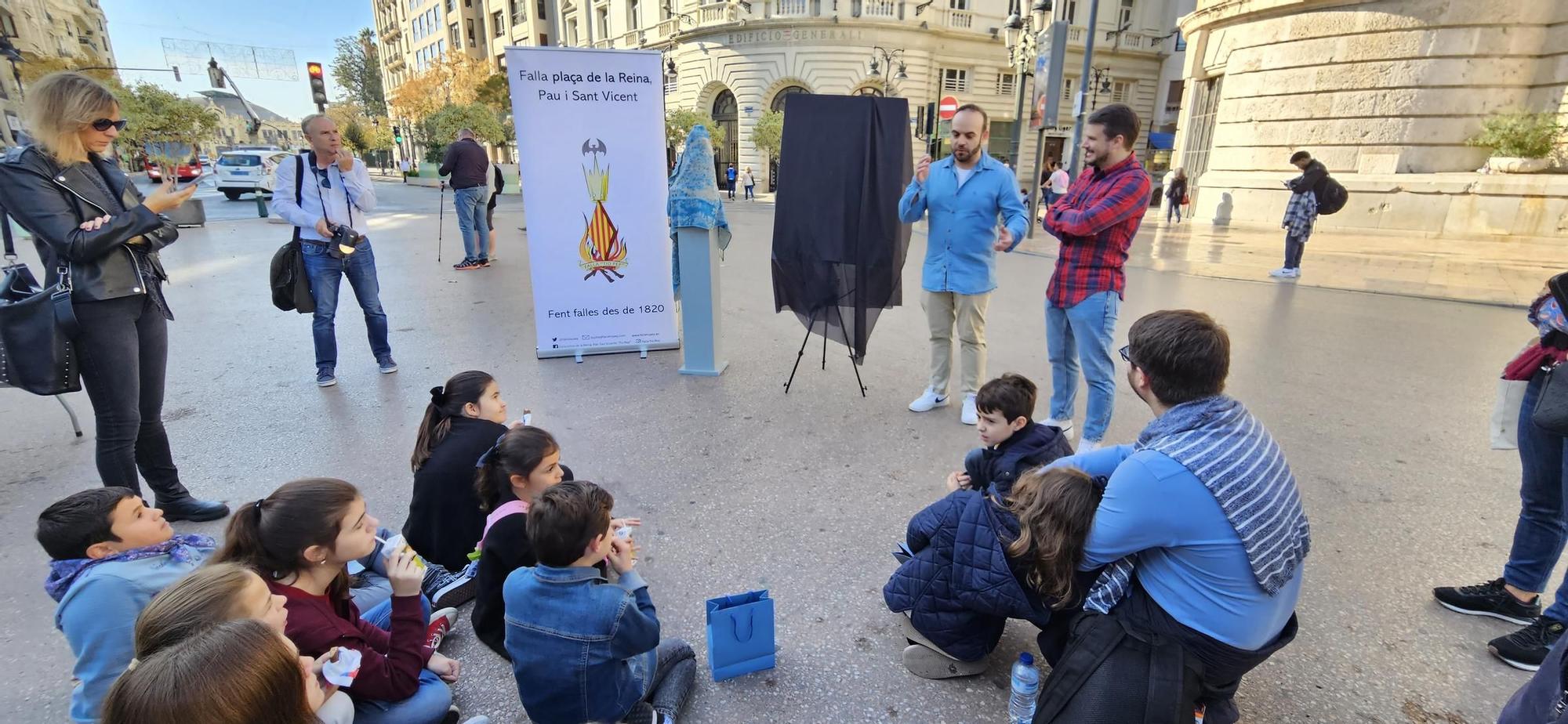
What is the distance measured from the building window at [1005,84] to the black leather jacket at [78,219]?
37778 mm

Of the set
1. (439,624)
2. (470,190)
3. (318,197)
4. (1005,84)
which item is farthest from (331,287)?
(1005,84)

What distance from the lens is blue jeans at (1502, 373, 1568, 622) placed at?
2395 mm

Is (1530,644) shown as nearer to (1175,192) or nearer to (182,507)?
(182,507)

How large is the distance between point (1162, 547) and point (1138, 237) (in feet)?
51.0

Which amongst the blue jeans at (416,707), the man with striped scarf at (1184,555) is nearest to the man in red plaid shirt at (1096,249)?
the man with striped scarf at (1184,555)

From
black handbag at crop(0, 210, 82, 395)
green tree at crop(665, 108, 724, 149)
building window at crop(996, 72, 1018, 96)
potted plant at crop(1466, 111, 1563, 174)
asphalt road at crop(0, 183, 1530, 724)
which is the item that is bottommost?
asphalt road at crop(0, 183, 1530, 724)

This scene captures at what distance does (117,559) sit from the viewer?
185 centimetres

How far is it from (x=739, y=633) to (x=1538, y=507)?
9.22 ft

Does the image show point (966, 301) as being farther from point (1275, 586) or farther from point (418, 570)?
point (418, 570)

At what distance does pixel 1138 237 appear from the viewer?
15398 mm

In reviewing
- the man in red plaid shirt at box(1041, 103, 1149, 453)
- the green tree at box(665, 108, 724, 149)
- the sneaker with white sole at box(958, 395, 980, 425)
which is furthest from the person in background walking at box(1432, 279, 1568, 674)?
the green tree at box(665, 108, 724, 149)

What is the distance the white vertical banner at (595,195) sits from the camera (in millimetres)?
5062

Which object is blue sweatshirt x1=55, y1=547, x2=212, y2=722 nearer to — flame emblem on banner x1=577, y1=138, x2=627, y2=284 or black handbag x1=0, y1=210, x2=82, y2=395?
black handbag x1=0, y1=210, x2=82, y2=395

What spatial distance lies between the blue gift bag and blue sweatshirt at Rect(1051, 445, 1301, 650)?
3.34 ft
